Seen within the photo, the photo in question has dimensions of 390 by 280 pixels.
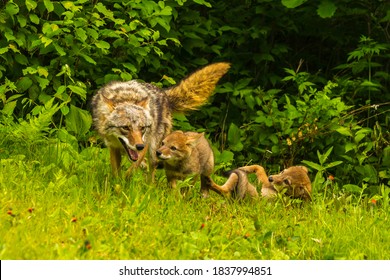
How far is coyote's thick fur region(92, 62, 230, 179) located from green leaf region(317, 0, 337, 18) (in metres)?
1.84

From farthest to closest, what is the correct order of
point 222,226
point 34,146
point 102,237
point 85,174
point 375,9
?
point 375,9 < point 34,146 < point 85,174 < point 222,226 < point 102,237

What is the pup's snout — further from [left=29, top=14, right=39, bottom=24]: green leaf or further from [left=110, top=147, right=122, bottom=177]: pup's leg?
[left=29, top=14, right=39, bottom=24]: green leaf

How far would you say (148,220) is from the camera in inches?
257

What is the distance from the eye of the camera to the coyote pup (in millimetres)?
7680

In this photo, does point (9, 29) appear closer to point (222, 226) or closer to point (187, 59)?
point (187, 59)

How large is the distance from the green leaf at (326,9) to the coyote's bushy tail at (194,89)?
5.09 feet

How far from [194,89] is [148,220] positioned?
10.7 feet

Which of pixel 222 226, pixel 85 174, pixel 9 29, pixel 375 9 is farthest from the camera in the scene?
pixel 375 9

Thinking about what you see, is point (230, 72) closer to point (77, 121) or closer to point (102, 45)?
point (102, 45)

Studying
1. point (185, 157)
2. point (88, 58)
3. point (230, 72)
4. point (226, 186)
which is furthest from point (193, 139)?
point (230, 72)

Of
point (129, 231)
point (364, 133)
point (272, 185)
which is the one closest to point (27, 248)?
point (129, 231)

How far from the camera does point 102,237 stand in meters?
5.96

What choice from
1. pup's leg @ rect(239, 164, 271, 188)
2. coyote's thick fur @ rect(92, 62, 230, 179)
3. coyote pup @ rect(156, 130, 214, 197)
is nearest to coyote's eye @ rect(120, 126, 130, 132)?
coyote's thick fur @ rect(92, 62, 230, 179)
